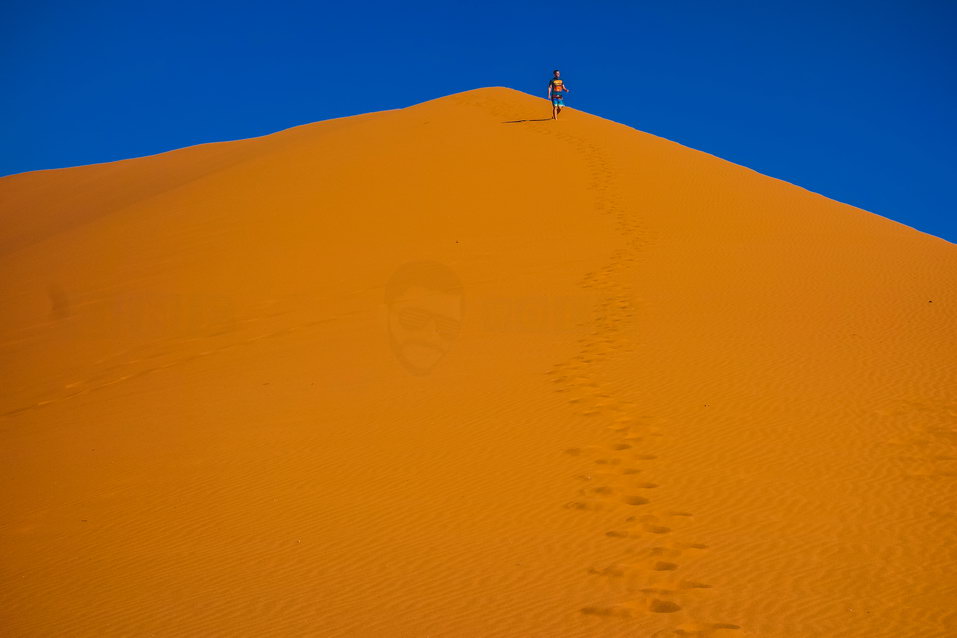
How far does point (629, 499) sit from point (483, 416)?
2099mm

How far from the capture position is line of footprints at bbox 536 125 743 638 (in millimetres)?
3951

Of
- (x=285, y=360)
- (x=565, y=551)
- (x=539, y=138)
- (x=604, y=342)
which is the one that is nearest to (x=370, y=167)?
(x=539, y=138)

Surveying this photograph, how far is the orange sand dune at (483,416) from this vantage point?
4219 mm

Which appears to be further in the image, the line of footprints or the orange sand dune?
the orange sand dune

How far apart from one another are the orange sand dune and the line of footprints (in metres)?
0.02

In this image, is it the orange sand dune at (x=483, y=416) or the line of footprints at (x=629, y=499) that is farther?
the orange sand dune at (x=483, y=416)

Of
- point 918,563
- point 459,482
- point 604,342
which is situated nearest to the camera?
point 918,563

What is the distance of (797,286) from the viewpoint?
10.2 meters

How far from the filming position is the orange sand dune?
13.8ft

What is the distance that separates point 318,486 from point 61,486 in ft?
7.81

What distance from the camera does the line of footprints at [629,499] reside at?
13.0 ft

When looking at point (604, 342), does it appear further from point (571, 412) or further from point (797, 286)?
point (797, 286)

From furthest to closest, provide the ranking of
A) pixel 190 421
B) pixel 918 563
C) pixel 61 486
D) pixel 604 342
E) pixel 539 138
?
pixel 539 138 < pixel 604 342 < pixel 190 421 < pixel 61 486 < pixel 918 563

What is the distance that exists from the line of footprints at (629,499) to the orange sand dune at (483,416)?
0.02 metres
